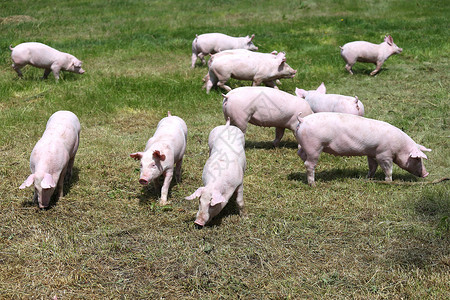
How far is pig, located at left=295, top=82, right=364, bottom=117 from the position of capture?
6.45 meters

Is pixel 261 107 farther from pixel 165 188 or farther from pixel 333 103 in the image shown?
pixel 165 188

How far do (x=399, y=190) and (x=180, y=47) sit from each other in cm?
889

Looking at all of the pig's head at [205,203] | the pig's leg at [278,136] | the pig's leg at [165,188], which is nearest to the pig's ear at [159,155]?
the pig's leg at [165,188]

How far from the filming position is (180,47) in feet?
42.0

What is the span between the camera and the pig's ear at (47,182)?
4387mm

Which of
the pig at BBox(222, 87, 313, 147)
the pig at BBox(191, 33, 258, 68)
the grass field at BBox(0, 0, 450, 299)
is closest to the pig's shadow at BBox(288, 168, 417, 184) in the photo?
the grass field at BBox(0, 0, 450, 299)

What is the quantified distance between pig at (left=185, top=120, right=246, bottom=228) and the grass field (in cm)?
21

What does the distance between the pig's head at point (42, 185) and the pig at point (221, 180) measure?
1361mm

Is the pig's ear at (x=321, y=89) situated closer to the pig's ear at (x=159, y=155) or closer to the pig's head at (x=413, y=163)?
the pig's head at (x=413, y=163)

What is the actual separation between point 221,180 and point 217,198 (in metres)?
0.23

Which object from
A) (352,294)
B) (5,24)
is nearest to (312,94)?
(352,294)

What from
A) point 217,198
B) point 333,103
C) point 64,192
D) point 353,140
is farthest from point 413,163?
point 64,192

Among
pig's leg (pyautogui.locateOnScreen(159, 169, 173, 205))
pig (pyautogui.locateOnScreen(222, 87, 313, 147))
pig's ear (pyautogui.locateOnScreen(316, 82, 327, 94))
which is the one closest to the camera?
pig's leg (pyautogui.locateOnScreen(159, 169, 173, 205))

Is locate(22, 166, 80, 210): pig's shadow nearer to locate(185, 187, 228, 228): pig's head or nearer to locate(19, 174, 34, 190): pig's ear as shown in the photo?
locate(19, 174, 34, 190): pig's ear
